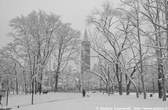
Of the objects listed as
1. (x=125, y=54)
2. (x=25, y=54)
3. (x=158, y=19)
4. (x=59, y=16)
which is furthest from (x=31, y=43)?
(x=158, y=19)

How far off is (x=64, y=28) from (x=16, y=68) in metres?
13.5

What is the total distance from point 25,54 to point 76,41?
10131 millimetres

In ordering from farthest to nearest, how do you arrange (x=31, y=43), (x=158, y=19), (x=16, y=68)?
(x=16, y=68), (x=31, y=43), (x=158, y=19)

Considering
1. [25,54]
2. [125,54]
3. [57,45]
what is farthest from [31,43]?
[125,54]

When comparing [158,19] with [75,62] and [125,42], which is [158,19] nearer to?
[125,42]

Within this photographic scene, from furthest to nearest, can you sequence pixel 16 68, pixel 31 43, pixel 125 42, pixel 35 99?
pixel 16 68 < pixel 31 43 < pixel 35 99 < pixel 125 42

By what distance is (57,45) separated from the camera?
40688mm

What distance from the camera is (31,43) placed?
37.0 m

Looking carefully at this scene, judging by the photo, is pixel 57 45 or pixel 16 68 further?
pixel 16 68

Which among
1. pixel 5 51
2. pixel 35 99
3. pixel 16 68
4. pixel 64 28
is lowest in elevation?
pixel 35 99

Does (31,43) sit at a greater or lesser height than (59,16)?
lesser

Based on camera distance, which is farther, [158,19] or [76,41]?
[76,41]

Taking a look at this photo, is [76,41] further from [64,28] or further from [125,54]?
[125,54]

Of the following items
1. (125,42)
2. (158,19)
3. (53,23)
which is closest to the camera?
(158,19)
